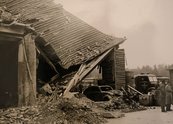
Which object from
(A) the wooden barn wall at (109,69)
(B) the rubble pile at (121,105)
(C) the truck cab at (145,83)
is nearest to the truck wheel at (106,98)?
(B) the rubble pile at (121,105)

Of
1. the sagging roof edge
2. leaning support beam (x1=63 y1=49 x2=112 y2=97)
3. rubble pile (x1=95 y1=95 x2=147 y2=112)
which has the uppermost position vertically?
the sagging roof edge

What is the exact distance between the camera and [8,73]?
1555 centimetres

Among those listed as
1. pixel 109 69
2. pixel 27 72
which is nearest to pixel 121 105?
pixel 109 69

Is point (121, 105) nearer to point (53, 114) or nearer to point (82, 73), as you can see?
point (82, 73)

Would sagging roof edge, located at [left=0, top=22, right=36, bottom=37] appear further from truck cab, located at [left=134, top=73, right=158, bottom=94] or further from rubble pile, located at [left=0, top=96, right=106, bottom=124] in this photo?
truck cab, located at [left=134, top=73, right=158, bottom=94]

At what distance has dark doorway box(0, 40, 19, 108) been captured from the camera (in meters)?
14.9

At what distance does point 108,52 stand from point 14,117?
11536 mm

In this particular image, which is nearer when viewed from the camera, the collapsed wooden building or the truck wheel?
the collapsed wooden building

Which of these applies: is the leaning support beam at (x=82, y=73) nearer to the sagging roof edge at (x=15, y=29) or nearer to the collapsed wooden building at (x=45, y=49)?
the collapsed wooden building at (x=45, y=49)

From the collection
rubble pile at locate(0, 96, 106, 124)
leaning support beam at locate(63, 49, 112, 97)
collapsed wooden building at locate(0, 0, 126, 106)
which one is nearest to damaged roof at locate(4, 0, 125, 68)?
collapsed wooden building at locate(0, 0, 126, 106)

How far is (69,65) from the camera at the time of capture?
19.8 metres

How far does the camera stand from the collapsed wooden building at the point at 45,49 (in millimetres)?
13789

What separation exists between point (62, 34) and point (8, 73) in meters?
6.49

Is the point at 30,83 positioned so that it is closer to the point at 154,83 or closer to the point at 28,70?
the point at 28,70
